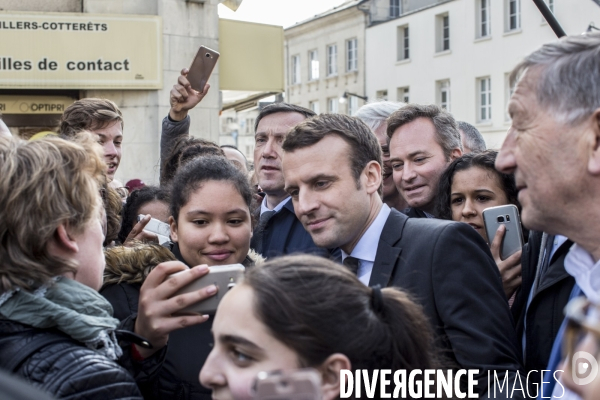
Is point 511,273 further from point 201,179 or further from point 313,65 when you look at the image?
point 313,65

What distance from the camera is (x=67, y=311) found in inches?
81.1

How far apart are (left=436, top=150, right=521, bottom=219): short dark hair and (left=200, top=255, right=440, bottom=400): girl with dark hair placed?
1945 mm

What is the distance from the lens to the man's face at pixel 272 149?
16.4 ft

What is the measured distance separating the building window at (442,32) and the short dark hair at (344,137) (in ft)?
118

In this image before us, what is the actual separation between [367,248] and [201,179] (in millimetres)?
877

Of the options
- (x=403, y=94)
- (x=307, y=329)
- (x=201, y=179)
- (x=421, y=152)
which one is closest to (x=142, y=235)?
(x=201, y=179)

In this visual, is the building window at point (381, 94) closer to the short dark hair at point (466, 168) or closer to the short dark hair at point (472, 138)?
the short dark hair at point (472, 138)

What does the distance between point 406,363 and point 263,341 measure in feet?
1.37

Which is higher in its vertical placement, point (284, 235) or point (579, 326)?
point (579, 326)

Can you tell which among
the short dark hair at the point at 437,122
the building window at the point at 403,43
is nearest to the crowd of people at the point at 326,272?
the short dark hair at the point at 437,122

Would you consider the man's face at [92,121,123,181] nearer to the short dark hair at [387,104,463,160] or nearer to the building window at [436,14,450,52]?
the short dark hair at [387,104,463,160]

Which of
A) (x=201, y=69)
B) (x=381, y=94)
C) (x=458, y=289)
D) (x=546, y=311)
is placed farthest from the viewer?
(x=381, y=94)

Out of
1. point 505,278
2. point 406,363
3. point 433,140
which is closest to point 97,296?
point 406,363

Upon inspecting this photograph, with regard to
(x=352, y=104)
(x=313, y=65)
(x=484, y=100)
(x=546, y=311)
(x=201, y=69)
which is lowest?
(x=546, y=311)
